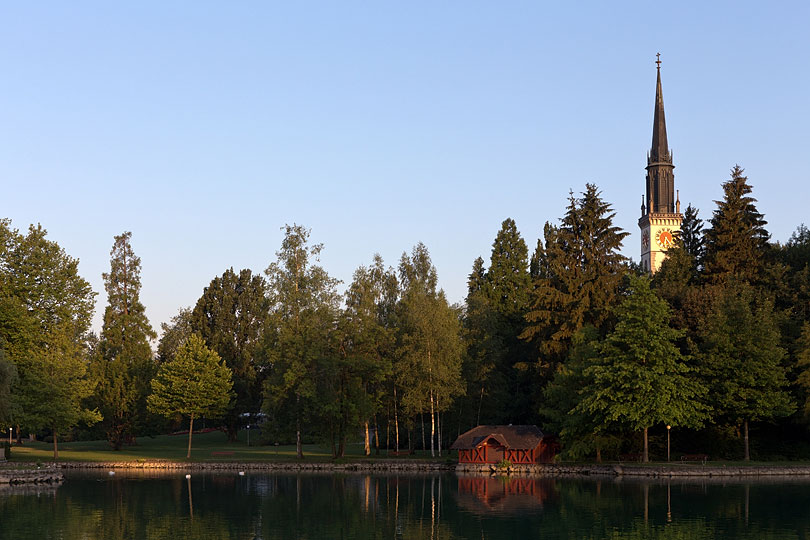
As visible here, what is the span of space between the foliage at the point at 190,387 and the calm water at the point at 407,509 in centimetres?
1794

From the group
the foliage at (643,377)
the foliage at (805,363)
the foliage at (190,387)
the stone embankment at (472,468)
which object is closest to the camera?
the stone embankment at (472,468)

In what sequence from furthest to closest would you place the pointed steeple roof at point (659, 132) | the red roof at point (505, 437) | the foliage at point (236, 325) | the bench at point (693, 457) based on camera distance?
the pointed steeple roof at point (659, 132), the foliage at point (236, 325), the red roof at point (505, 437), the bench at point (693, 457)

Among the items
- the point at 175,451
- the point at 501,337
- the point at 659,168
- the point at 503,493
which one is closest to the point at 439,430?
the point at 501,337

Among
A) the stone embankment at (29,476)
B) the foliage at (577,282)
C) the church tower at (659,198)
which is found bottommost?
the stone embankment at (29,476)

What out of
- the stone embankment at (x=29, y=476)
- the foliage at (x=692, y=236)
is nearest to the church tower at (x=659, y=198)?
the foliage at (x=692, y=236)

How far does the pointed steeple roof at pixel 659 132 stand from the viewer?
144m

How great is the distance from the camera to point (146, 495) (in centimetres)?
5319

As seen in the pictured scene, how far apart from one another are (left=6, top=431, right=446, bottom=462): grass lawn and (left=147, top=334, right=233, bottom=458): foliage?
14.2 feet

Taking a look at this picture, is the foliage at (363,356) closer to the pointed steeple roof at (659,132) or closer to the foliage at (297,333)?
the foliage at (297,333)

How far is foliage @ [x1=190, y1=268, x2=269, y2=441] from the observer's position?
10312 cm

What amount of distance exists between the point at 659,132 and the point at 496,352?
7601 centimetres

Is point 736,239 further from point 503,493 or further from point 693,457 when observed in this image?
point 503,493

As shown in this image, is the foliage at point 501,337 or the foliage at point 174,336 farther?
the foliage at point 174,336

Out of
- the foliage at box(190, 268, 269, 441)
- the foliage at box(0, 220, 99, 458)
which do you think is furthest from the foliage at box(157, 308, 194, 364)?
the foliage at box(0, 220, 99, 458)
